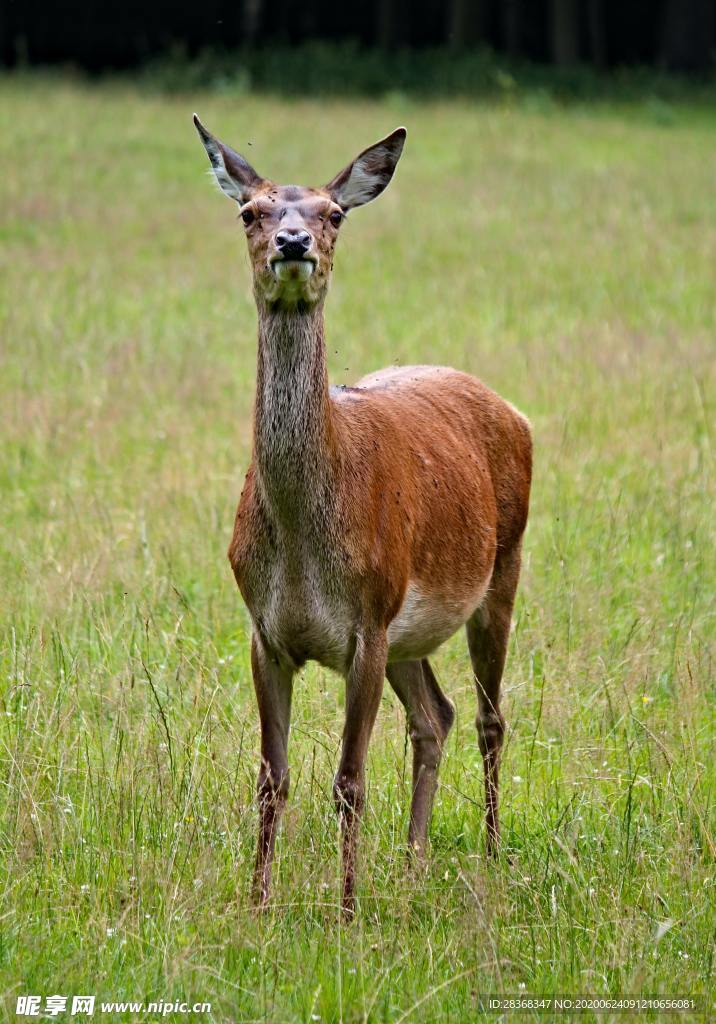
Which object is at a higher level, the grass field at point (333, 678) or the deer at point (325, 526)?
the deer at point (325, 526)

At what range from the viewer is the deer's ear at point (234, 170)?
5.10 m

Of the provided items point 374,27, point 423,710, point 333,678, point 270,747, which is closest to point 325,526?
point 270,747

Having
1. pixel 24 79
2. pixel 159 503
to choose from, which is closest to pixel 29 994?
pixel 159 503

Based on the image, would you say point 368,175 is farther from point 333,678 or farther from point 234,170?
point 333,678

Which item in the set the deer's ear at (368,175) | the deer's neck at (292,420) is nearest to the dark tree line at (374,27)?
the deer's ear at (368,175)

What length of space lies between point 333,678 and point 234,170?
7.19 feet

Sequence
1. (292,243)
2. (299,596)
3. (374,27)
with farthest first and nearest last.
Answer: (374,27)
(299,596)
(292,243)

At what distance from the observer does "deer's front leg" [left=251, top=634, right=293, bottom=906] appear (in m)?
4.73

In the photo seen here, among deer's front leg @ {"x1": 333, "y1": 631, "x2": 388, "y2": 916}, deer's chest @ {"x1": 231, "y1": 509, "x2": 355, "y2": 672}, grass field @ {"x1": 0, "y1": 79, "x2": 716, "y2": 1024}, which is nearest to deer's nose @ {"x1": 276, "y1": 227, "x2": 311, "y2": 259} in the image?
deer's chest @ {"x1": 231, "y1": 509, "x2": 355, "y2": 672}

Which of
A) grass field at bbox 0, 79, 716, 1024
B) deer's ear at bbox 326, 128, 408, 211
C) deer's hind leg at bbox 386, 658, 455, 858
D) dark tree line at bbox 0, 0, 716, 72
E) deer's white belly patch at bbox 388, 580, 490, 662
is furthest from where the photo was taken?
dark tree line at bbox 0, 0, 716, 72

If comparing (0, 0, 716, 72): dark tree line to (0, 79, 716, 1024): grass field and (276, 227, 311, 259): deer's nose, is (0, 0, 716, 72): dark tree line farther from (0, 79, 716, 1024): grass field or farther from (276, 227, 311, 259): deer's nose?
(276, 227, 311, 259): deer's nose

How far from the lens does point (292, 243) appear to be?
4469 mm

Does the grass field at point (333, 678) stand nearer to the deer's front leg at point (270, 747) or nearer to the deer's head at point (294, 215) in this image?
the deer's front leg at point (270, 747)

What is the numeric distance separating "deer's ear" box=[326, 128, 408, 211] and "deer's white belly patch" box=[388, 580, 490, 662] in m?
1.27
